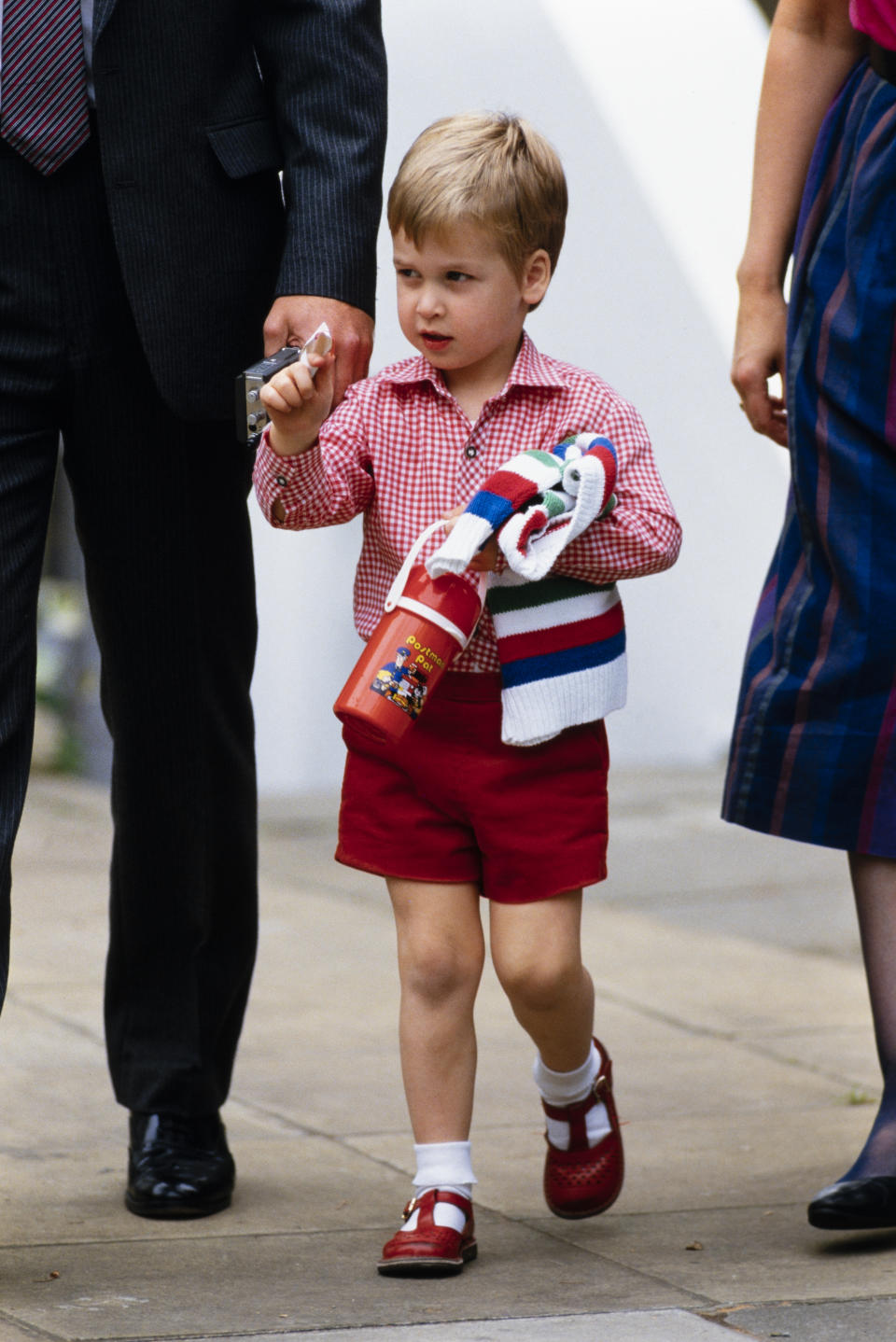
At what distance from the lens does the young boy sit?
2.70m

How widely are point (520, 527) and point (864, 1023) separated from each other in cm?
218

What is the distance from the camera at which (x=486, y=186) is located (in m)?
2.68

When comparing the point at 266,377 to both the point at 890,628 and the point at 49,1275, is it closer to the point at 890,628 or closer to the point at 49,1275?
the point at 890,628

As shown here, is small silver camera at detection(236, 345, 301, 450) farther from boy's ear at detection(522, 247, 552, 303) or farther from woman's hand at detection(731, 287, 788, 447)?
woman's hand at detection(731, 287, 788, 447)

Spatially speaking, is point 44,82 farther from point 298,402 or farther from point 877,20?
point 877,20

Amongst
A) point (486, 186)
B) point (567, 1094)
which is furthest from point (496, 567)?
point (567, 1094)

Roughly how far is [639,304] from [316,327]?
5.61 metres

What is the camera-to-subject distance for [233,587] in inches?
120

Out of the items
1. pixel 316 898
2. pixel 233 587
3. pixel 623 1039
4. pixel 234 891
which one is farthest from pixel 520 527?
pixel 316 898

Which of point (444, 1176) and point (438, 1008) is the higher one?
point (438, 1008)

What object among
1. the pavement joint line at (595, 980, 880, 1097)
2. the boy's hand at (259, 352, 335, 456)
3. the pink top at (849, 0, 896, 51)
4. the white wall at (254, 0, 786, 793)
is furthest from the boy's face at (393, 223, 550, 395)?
the white wall at (254, 0, 786, 793)

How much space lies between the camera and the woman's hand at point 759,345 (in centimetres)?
304

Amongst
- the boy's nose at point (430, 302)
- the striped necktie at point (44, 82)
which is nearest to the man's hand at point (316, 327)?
the boy's nose at point (430, 302)

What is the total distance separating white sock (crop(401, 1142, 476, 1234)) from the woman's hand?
1.15 m
